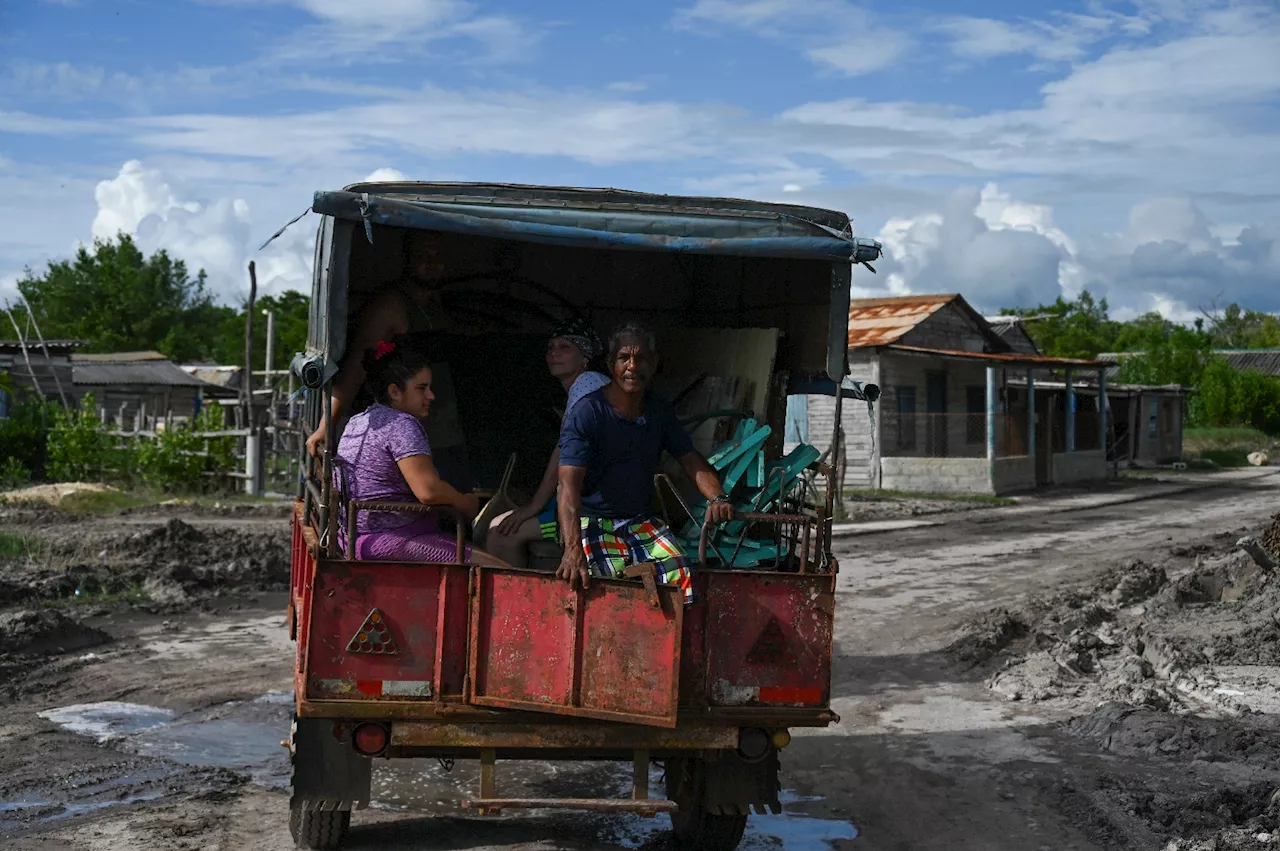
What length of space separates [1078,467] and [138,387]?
24563 mm

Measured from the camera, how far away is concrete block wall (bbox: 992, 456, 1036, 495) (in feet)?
90.6

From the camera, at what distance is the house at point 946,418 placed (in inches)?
1095

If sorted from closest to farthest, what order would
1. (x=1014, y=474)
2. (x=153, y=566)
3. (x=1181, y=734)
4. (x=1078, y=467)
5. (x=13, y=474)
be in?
(x=1181, y=734), (x=153, y=566), (x=13, y=474), (x=1014, y=474), (x=1078, y=467)

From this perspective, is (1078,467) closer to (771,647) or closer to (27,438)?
(27,438)

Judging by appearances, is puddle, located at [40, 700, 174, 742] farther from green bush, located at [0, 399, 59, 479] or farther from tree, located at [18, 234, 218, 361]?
tree, located at [18, 234, 218, 361]

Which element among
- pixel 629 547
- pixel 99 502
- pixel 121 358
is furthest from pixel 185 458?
pixel 121 358

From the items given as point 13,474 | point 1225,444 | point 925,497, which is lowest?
point 925,497

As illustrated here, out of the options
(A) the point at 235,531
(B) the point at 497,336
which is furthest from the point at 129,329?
(B) the point at 497,336

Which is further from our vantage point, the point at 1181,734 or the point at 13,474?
the point at 13,474

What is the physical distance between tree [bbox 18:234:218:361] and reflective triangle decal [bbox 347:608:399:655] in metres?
58.8

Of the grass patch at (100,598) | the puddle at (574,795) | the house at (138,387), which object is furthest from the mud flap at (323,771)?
the house at (138,387)

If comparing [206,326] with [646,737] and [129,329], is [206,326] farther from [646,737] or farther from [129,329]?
[646,737]

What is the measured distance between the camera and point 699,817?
226 inches

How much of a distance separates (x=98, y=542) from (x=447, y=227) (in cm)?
1182
